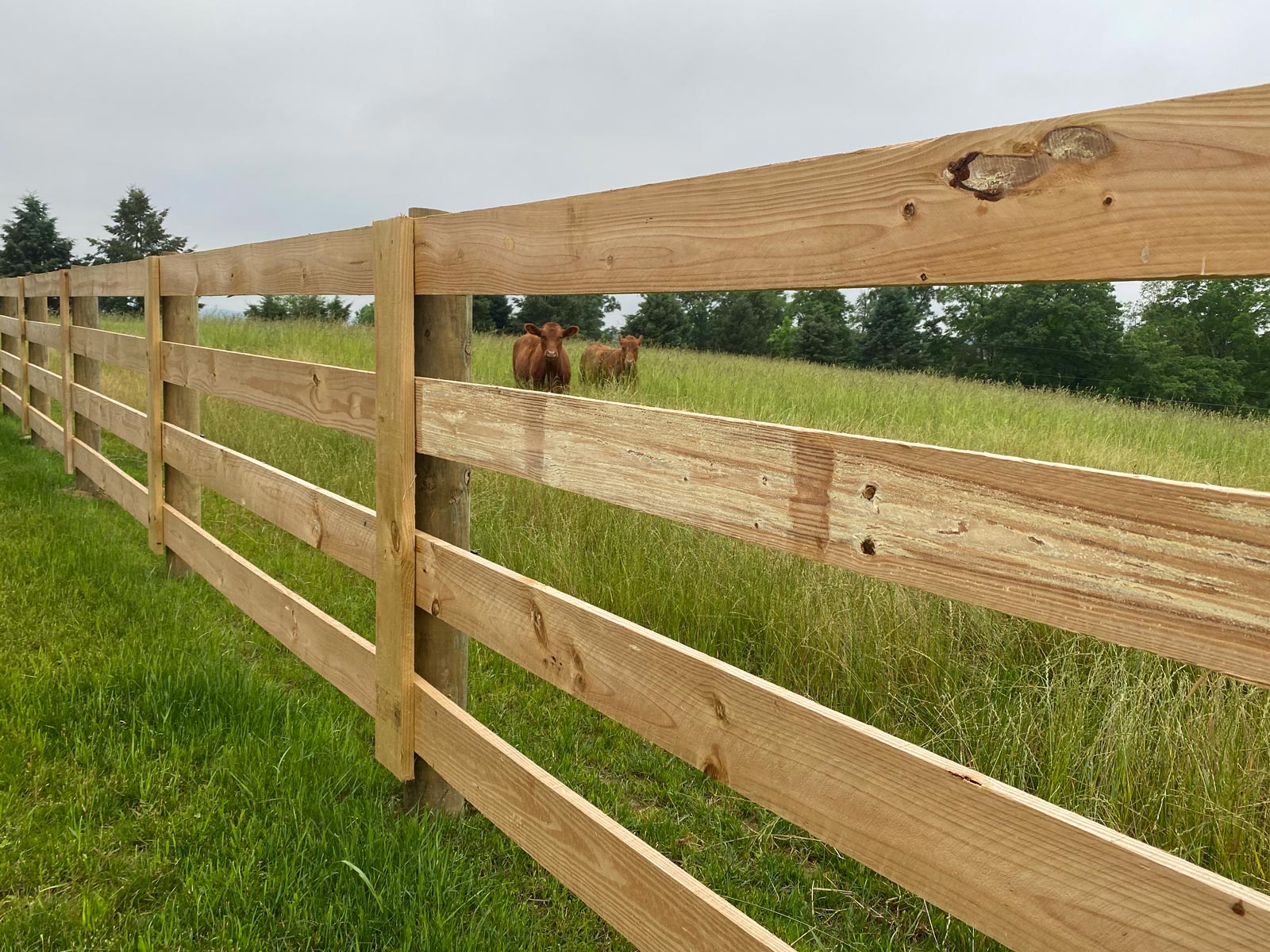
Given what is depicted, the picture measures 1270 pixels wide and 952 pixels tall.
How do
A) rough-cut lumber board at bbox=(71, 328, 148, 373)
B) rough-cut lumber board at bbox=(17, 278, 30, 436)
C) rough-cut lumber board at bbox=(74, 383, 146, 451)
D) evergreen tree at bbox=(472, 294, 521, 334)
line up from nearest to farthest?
rough-cut lumber board at bbox=(74, 383, 146, 451) → rough-cut lumber board at bbox=(71, 328, 148, 373) → rough-cut lumber board at bbox=(17, 278, 30, 436) → evergreen tree at bbox=(472, 294, 521, 334)

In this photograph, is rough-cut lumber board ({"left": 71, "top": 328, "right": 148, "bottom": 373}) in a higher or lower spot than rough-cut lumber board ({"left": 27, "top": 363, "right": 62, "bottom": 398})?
higher

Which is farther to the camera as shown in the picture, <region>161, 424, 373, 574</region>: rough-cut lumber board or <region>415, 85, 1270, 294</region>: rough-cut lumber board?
<region>161, 424, 373, 574</region>: rough-cut lumber board

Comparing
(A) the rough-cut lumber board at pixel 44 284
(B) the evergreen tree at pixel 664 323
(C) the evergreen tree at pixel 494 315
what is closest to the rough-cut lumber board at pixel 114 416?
(A) the rough-cut lumber board at pixel 44 284

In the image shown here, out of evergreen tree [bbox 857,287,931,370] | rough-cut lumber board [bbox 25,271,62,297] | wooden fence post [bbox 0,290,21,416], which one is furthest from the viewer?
evergreen tree [bbox 857,287,931,370]

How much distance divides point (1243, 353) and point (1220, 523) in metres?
9.60

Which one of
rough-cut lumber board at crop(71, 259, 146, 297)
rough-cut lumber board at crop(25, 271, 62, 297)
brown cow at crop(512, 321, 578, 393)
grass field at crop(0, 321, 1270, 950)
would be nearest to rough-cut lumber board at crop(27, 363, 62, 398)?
rough-cut lumber board at crop(25, 271, 62, 297)

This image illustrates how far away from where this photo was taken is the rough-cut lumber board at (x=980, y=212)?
3.29 ft

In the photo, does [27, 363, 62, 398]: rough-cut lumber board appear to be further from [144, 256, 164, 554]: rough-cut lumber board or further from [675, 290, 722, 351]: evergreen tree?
[675, 290, 722, 351]: evergreen tree

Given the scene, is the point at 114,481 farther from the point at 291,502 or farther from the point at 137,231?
the point at 137,231

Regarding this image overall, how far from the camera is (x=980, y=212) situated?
1.22m

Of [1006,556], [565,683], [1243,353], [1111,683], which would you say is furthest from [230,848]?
[1243,353]

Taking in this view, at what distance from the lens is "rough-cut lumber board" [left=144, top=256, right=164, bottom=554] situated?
5125 mm

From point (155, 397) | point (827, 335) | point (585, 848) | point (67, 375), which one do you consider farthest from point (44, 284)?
point (827, 335)

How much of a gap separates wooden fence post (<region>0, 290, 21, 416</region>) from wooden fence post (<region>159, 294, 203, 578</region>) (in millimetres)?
7049
